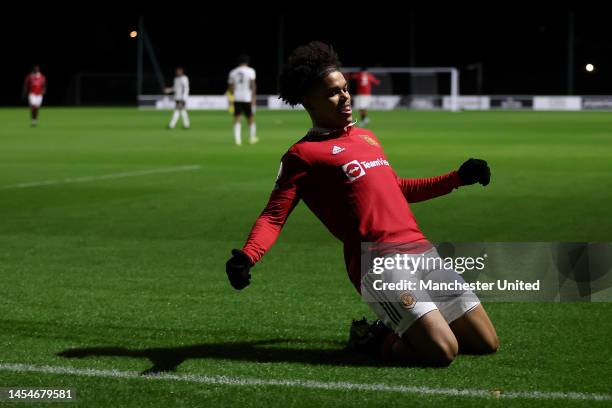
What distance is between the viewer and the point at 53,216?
13.3 m

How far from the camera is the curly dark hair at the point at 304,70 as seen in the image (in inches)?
245

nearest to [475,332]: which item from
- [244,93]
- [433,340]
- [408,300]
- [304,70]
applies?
[433,340]

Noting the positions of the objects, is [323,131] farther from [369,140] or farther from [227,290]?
[227,290]

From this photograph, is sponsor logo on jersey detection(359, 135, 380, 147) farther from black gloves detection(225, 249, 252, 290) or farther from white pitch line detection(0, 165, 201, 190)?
white pitch line detection(0, 165, 201, 190)

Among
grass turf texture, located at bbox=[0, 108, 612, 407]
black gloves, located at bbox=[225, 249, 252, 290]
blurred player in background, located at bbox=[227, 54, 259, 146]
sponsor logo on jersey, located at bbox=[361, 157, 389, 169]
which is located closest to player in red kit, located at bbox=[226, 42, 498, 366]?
sponsor logo on jersey, located at bbox=[361, 157, 389, 169]

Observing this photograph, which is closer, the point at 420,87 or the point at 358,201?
the point at 358,201

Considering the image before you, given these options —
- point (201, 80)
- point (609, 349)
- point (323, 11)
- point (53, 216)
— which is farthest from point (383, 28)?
point (609, 349)

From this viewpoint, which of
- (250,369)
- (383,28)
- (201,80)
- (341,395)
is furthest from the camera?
(383,28)

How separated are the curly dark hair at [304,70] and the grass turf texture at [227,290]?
4.84ft

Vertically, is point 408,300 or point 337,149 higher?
point 337,149

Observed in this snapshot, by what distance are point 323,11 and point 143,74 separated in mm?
13702

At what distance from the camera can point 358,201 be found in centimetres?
620

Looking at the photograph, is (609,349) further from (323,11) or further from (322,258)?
(323,11)

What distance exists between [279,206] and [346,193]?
1.28 feet
